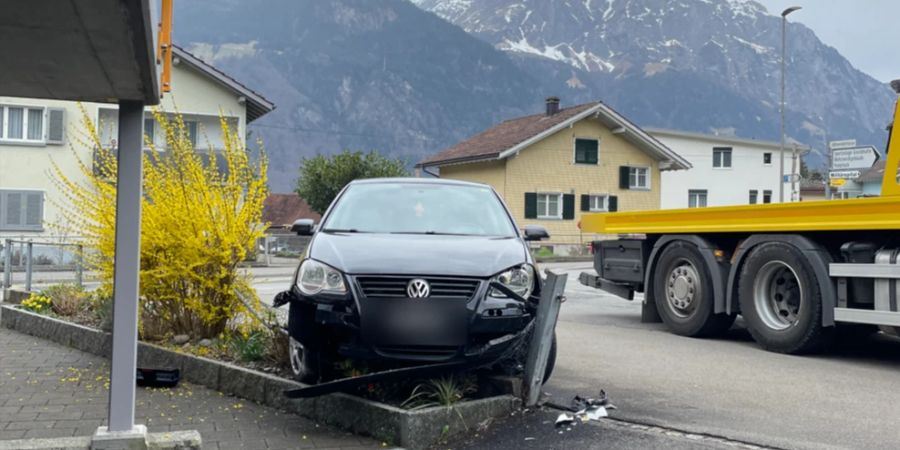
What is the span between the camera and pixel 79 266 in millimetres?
10312

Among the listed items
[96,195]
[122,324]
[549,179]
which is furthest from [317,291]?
[549,179]

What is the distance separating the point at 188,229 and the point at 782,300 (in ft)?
19.0

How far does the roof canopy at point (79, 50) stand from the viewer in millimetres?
3445

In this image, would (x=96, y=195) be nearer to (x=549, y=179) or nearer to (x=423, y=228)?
(x=423, y=228)

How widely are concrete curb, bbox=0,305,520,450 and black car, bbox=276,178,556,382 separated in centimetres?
24

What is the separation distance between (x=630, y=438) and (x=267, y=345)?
303 cm

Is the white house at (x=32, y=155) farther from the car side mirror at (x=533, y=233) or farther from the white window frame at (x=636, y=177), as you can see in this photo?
the car side mirror at (x=533, y=233)

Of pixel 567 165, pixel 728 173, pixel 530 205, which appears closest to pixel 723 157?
pixel 728 173

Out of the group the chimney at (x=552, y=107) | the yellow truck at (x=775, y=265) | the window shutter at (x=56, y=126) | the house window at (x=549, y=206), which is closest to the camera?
the yellow truck at (x=775, y=265)

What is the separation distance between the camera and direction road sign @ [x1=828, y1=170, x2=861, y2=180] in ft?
37.3

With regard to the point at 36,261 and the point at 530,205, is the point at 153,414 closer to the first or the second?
the point at 36,261

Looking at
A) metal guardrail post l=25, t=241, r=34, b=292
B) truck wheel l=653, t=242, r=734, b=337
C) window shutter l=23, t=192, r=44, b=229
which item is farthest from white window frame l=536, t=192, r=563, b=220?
truck wheel l=653, t=242, r=734, b=337

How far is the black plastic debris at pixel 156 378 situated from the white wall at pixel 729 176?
5068cm

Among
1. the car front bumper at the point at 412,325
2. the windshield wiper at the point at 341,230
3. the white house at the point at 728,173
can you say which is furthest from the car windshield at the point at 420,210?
the white house at the point at 728,173
